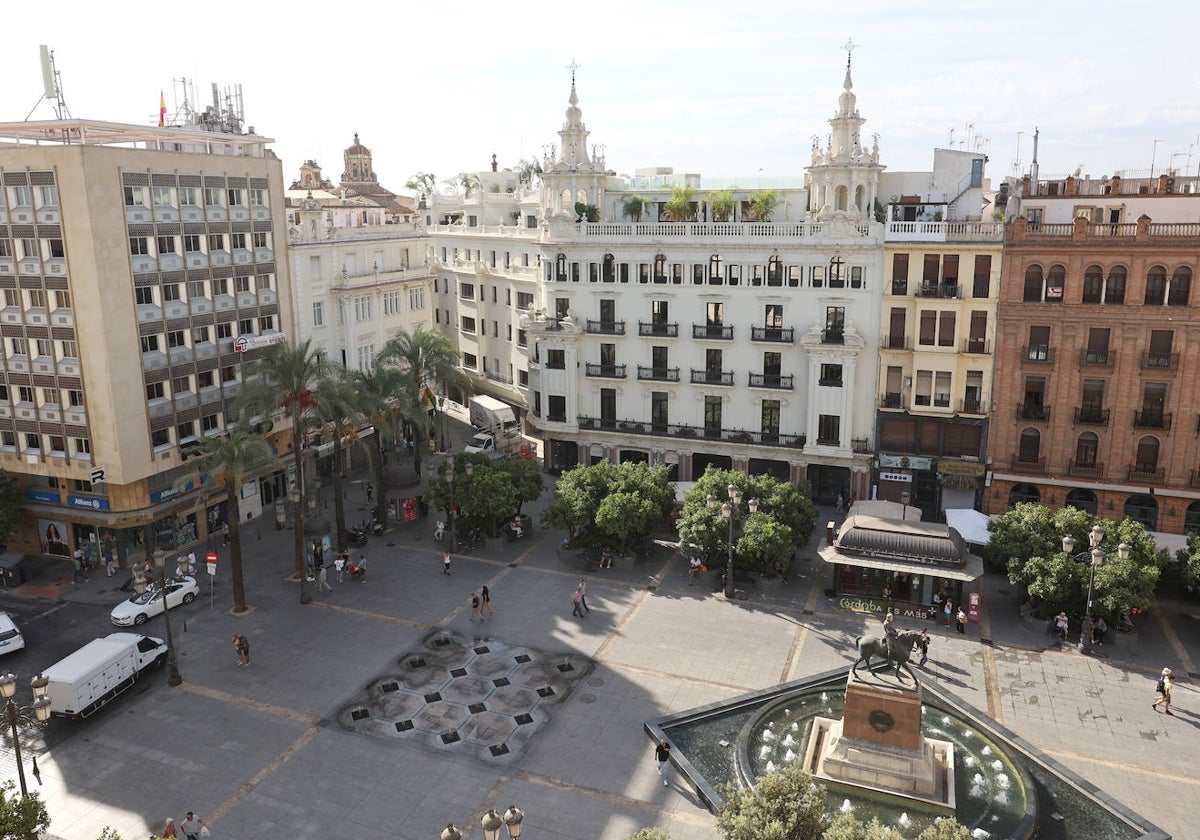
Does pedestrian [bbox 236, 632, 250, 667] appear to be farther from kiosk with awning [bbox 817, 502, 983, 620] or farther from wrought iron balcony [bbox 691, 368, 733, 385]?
wrought iron balcony [bbox 691, 368, 733, 385]

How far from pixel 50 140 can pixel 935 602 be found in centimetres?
4888

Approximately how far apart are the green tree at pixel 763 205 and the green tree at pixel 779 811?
4372 cm

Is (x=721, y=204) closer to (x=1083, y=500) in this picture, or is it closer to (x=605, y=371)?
(x=605, y=371)

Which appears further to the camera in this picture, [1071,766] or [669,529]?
[669,529]

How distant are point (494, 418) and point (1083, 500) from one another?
40.9 metres

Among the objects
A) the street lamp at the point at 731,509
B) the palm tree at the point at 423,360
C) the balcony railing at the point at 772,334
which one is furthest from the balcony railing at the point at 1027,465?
the palm tree at the point at 423,360

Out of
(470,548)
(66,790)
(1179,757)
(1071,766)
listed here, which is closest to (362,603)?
(470,548)

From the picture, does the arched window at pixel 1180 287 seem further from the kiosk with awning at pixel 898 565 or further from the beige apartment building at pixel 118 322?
the beige apartment building at pixel 118 322

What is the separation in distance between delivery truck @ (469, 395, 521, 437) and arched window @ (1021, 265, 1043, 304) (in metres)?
37.7

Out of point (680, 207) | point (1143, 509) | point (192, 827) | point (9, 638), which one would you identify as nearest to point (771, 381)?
point (680, 207)

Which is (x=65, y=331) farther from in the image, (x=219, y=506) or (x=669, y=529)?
Answer: (x=669, y=529)

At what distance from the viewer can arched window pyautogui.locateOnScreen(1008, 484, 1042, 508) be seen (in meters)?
50.9

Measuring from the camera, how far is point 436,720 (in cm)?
3250

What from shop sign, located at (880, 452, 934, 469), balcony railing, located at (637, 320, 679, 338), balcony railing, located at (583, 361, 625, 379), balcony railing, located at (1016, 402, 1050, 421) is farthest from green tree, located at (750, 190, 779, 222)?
balcony railing, located at (1016, 402, 1050, 421)
